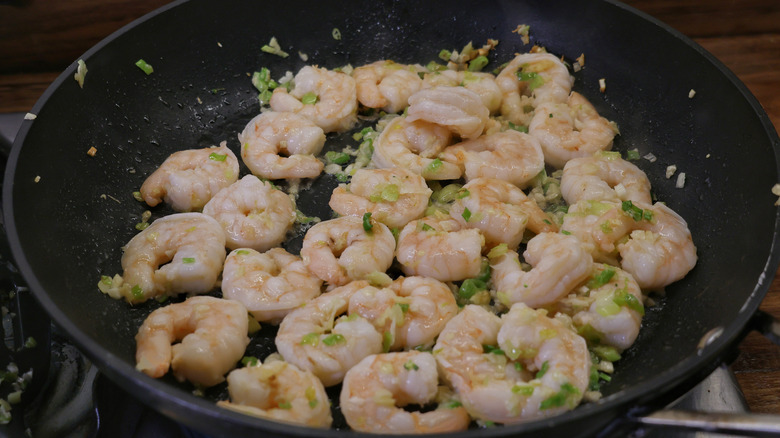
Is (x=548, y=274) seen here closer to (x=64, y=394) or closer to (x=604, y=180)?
(x=604, y=180)

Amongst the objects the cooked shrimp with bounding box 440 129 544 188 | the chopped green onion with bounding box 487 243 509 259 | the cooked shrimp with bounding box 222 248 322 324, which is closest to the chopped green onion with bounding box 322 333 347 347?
the cooked shrimp with bounding box 222 248 322 324

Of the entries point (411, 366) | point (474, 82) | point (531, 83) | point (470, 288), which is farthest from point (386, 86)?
point (411, 366)

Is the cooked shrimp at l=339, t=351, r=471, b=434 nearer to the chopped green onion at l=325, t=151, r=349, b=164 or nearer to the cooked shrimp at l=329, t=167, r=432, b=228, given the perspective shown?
the cooked shrimp at l=329, t=167, r=432, b=228

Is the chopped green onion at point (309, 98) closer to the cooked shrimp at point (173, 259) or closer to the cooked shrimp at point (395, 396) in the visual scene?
the cooked shrimp at point (173, 259)

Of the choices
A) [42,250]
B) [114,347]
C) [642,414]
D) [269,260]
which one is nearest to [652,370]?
[642,414]

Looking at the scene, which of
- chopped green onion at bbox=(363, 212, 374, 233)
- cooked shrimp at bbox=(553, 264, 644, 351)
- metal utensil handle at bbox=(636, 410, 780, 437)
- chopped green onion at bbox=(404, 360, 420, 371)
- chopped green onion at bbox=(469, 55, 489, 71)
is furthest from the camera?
chopped green onion at bbox=(469, 55, 489, 71)
